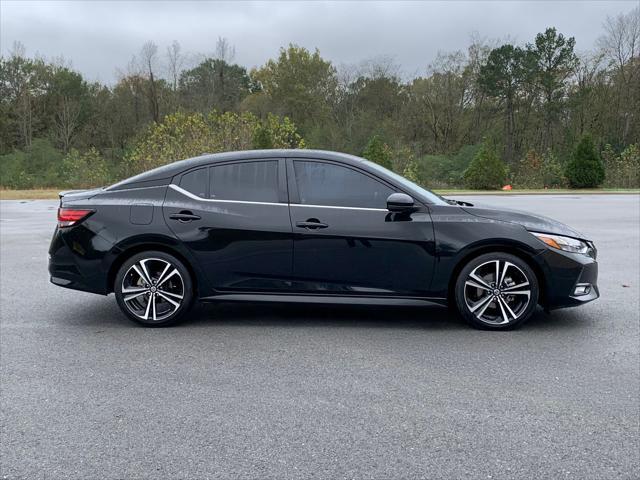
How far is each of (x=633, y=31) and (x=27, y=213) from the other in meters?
43.1

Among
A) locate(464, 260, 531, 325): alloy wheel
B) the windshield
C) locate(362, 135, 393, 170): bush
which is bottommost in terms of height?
locate(464, 260, 531, 325): alloy wheel

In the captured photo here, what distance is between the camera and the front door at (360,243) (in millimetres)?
5223

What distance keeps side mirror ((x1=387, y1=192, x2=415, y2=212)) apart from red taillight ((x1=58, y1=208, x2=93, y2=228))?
273 cm

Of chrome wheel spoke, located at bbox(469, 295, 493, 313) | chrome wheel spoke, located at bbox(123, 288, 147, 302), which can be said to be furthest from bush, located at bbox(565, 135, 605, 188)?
chrome wheel spoke, located at bbox(123, 288, 147, 302)

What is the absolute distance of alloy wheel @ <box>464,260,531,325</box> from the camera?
5.23 meters

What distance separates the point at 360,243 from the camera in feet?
17.1

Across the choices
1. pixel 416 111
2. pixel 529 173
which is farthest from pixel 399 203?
pixel 416 111

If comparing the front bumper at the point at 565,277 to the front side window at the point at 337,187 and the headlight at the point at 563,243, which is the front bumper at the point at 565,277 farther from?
the front side window at the point at 337,187

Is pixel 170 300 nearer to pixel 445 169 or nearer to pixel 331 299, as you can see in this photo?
pixel 331 299

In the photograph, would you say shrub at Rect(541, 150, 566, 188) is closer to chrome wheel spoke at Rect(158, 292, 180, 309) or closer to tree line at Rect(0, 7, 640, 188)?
tree line at Rect(0, 7, 640, 188)

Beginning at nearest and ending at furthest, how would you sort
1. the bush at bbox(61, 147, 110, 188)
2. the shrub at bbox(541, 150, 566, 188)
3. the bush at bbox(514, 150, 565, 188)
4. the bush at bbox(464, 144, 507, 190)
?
1. the bush at bbox(61, 147, 110, 188)
2. the bush at bbox(464, 144, 507, 190)
3. the shrub at bbox(541, 150, 566, 188)
4. the bush at bbox(514, 150, 565, 188)

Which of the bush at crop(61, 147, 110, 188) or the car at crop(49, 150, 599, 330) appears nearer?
the car at crop(49, 150, 599, 330)

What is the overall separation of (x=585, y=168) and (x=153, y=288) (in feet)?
108

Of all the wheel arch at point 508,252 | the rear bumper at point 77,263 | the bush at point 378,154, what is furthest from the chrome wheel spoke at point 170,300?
the bush at point 378,154
